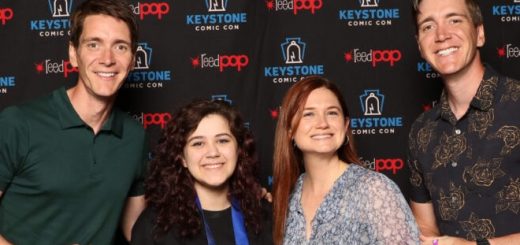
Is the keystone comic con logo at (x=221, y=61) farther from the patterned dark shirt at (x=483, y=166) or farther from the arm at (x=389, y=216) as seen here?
the arm at (x=389, y=216)

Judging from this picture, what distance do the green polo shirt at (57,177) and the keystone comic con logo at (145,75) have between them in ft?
2.06

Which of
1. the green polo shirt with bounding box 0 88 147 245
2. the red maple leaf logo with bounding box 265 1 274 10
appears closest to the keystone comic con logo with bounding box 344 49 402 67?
the red maple leaf logo with bounding box 265 1 274 10

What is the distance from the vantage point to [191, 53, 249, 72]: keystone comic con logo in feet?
9.89

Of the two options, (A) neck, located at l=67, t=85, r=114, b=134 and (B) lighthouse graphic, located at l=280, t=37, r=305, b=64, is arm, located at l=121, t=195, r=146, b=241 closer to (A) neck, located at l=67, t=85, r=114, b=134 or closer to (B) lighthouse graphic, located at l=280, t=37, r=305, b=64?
(A) neck, located at l=67, t=85, r=114, b=134

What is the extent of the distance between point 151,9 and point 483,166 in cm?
165

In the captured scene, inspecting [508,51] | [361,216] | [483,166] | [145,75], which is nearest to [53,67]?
[145,75]

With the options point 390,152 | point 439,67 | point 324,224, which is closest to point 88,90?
point 324,224

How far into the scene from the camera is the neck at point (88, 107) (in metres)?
2.36

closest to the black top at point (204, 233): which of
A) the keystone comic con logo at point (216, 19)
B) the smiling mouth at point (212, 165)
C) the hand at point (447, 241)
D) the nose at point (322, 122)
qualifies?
the smiling mouth at point (212, 165)

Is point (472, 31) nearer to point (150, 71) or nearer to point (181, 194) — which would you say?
point (181, 194)

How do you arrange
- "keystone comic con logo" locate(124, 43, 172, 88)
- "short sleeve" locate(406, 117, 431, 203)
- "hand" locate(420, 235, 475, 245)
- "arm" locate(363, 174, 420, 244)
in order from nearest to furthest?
"arm" locate(363, 174, 420, 244) → "hand" locate(420, 235, 475, 245) → "short sleeve" locate(406, 117, 431, 203) → "keystone comic con logo" locate(124, 43, 172, 88)

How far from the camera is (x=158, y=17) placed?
9.89 feet

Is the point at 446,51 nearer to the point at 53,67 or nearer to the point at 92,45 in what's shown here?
the point at 92,45

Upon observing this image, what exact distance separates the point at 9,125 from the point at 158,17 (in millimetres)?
1001
